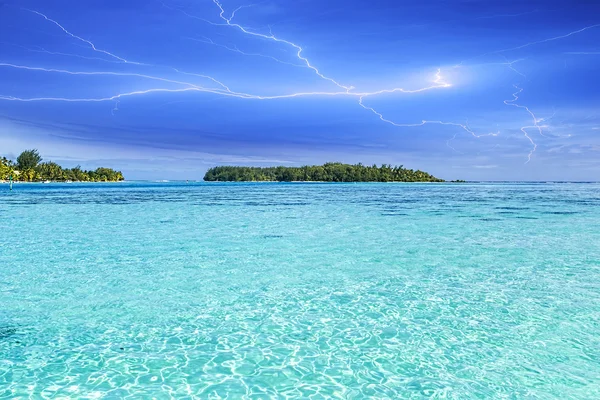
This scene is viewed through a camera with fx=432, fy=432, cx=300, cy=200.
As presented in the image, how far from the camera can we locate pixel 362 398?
221 inches

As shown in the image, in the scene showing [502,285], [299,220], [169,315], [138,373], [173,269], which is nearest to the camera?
[138,373]

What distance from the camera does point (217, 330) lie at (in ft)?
25.8

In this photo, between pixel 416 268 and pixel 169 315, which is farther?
pixel 416 268

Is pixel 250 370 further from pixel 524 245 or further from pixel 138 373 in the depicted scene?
pixel 524 245

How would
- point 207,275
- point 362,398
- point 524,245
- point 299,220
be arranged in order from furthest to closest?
point 299,220 → point 524,245 → point 207,275 → point 362,398

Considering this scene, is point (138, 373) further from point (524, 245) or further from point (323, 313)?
point (524, 245)

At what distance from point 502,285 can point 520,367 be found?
4976 millimetres

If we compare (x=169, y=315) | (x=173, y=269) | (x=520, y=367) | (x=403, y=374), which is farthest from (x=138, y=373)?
(x=173, y=269)

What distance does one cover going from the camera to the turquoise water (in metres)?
5.95

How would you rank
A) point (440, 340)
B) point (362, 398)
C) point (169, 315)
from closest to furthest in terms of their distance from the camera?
point (362, 398), point (440, 340), point (169, 315)

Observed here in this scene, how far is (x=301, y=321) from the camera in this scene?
834cm

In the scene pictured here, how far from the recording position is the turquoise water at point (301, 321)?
595 centimetres

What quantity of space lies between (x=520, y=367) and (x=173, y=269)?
32.1 ft

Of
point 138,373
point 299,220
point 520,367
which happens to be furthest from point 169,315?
point 299,220
